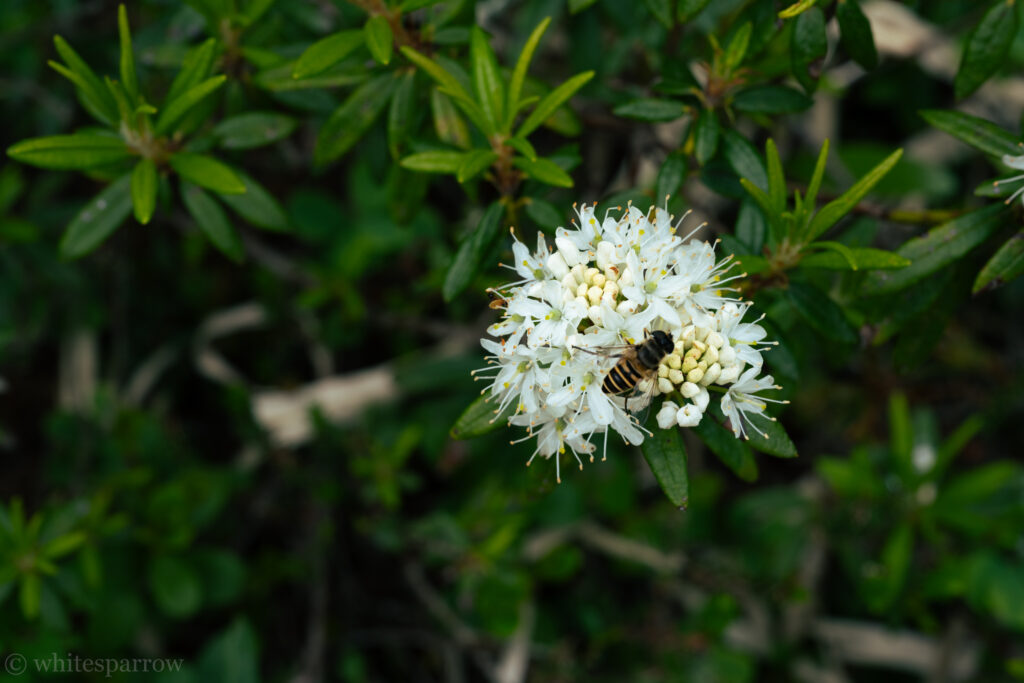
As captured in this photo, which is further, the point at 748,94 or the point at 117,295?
the point at 117,295

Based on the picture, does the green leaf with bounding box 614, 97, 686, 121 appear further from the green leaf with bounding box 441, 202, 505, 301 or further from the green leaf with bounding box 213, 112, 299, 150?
the green leaf with bounding box 213, 112, 299, 150

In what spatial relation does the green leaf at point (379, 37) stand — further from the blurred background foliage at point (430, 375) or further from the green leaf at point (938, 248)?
the green leaf at point (938, 248)

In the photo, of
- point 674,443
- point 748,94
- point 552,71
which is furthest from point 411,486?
point 552,71

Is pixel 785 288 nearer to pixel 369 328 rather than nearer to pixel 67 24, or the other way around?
pixel 369 328

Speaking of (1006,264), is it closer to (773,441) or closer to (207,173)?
(773,441)

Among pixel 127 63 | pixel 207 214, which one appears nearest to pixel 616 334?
pixel 207 214

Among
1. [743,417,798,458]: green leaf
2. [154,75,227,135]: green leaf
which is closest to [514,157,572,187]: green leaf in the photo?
[743,417,798,458]: green leaf

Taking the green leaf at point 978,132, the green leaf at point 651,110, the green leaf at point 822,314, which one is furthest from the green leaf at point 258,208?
the green leaf at point 978,132
